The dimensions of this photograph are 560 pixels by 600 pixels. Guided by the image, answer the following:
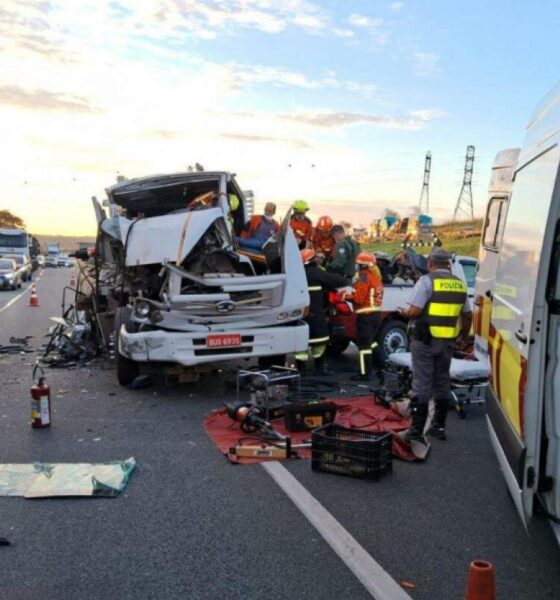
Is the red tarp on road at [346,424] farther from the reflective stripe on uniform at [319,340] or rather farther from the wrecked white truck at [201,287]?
the reflective stripe on uniform at [319,340]

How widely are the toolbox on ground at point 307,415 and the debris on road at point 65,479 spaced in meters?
1.59

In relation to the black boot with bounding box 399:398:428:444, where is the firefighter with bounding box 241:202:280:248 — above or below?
above

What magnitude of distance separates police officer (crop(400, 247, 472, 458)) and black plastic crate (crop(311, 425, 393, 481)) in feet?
1.94

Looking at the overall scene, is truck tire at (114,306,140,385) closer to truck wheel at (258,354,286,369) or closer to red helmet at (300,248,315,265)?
truck wheel at (258,354,286,369)

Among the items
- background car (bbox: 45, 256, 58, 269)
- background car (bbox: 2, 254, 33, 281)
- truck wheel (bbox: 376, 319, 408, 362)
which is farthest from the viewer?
background car (bbox: 45, 256, 58, 269)

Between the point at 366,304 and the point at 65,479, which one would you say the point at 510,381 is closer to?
the point at 65,479

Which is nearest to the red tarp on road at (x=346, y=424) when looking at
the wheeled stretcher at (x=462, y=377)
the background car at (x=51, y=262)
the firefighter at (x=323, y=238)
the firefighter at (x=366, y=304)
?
the wheeled stretcher at (x=462, y=377)

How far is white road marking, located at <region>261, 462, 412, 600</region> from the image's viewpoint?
133 inches

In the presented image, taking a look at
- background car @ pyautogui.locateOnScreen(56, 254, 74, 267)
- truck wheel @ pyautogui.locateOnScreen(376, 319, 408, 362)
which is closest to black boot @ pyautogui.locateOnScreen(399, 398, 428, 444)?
truck wheel @ pyautogui.locateOnScreen(376, 319, 408, 362)

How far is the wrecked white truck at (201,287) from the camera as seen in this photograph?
7.74 metres

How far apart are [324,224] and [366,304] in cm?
211

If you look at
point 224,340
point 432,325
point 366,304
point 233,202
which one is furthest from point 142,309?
point 432,325

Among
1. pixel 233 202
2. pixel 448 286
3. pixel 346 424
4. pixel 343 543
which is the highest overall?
pixel 233 202

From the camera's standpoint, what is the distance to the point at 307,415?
625 cm
